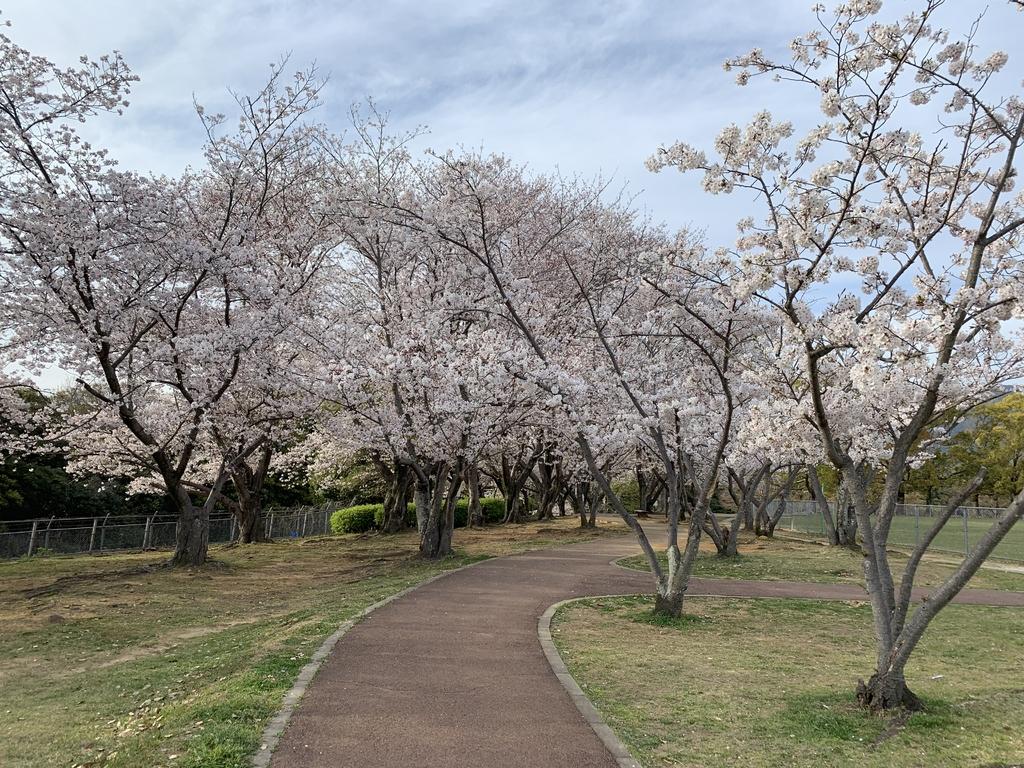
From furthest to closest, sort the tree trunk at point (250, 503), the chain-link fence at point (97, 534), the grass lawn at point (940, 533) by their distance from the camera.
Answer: the grass lawn at point (940, 533), the tree trunk at point (250, 503), the chain-link fence at point (97, 534)

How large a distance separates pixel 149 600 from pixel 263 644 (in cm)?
512

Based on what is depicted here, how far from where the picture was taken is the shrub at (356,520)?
96.1 ft

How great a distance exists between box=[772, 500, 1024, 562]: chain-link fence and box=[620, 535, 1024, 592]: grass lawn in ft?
6.30

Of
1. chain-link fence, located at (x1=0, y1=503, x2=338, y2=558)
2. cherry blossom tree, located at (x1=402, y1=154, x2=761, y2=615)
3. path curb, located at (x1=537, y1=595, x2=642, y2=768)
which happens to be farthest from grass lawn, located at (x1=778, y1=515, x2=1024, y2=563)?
chain-link fence, located at (x1=0, y1=503, x2=338, y2=558)

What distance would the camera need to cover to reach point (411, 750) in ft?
15.4

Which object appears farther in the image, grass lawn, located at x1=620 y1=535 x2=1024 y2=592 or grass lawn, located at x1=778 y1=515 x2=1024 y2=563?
grass lawn, located at x1=778 y1=515 x2=1024 y2=563

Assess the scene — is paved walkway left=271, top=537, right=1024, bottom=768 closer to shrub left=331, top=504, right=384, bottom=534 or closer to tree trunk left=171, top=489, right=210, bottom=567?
tree trunk left=171, top=489, right=210, bottom=567

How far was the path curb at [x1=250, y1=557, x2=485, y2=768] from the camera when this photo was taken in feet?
14.8

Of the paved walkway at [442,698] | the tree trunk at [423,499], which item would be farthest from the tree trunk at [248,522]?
the paved walkway at [442,698]

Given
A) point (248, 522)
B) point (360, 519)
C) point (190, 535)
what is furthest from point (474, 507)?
point (190, 535)

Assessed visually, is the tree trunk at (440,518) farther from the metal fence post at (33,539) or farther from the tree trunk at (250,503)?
the metal fence post at (33,539)

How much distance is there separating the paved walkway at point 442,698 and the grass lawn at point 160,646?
16.1 inches

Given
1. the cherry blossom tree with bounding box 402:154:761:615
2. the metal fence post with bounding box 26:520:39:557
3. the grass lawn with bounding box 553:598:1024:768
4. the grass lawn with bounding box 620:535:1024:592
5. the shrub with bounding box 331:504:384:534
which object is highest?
the cherry blossom tree with bounding box 402:154:761:615

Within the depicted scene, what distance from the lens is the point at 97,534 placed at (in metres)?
18.9
